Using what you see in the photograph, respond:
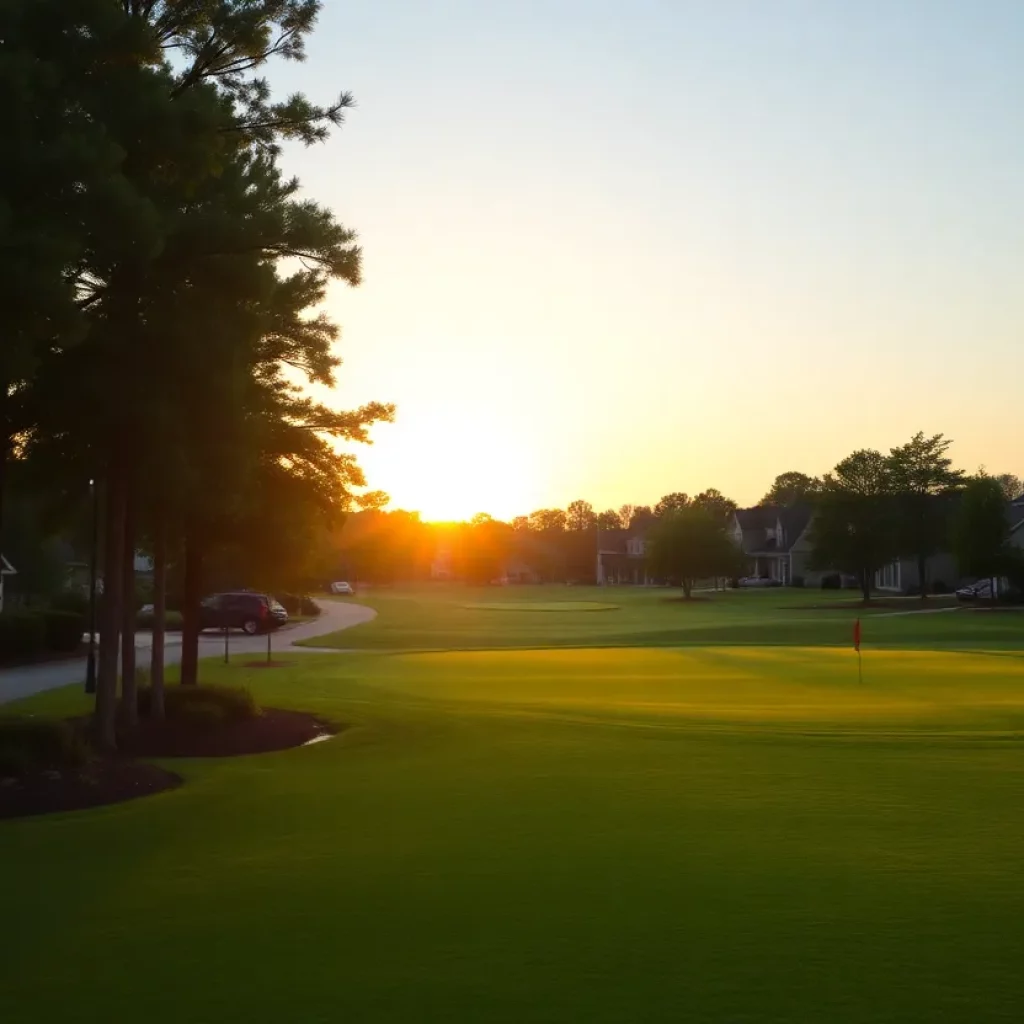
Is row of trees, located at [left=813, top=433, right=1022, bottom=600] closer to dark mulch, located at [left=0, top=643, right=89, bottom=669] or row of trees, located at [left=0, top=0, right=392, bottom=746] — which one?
dark mulch, located at [left=0, top=643, right=89, bottom=669]

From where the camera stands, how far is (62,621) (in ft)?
115

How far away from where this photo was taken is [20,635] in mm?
33000

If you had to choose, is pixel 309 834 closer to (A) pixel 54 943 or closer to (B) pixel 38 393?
(A) pixel 54 943

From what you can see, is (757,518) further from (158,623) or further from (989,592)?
(158,623)

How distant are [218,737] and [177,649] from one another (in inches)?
981

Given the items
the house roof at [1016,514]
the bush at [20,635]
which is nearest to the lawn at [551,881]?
the bush at [20,635]

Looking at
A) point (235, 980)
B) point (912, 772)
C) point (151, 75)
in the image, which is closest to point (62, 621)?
point (151, 75)

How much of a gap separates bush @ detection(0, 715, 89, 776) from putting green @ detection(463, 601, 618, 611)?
59.9 metres

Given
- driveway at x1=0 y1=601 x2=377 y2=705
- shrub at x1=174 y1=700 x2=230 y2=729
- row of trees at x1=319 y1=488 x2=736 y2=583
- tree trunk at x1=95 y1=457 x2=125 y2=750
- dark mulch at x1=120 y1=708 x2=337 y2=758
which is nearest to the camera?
tree trunk at x1=95 y1=457 x2=125 y2=750

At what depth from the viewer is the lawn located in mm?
5691

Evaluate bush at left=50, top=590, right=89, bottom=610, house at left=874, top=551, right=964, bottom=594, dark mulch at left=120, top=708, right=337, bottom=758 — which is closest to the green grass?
bush at left=50, top=590, right=89, bottom=610

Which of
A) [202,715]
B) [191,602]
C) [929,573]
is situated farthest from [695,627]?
[929,573]

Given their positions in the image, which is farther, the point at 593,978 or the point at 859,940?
the point at 859,940

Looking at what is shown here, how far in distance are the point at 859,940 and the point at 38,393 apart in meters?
9.10
